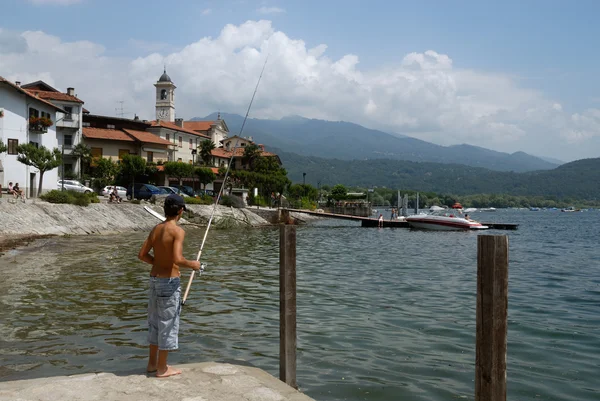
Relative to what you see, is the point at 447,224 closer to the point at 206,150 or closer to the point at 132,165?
the point at 132,165

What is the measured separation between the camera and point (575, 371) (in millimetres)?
9000

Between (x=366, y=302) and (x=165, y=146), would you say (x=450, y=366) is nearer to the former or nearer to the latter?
→ (x=366, y=302)

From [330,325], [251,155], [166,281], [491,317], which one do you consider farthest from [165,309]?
[251,155]

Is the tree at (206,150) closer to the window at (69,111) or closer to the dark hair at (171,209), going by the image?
the window at (69,111)

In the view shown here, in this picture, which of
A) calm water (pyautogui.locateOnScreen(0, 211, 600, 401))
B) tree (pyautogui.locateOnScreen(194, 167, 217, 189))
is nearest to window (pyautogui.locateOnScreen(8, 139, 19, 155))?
calm water (pyautogui.locateOnScreen(0, 211, 600, 401))

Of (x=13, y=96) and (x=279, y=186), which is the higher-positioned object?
(x=13, y=96)

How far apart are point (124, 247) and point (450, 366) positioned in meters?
21.8

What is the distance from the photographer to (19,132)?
46.2 m

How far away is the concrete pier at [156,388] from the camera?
5.74 m

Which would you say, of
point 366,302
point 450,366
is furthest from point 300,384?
point 366,302

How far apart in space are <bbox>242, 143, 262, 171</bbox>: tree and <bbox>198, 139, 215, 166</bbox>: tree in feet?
24.3

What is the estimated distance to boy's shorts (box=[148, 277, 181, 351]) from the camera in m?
6.39

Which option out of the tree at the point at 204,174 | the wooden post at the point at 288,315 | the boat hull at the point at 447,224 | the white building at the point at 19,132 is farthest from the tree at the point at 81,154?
the wooden post at the point at 288,315

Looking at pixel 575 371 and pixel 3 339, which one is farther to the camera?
pixel 3 339
